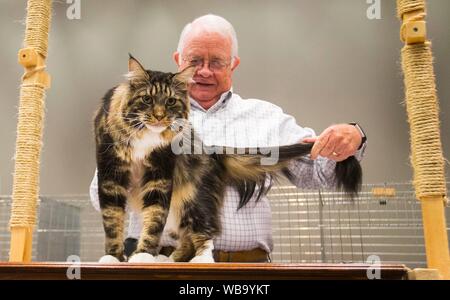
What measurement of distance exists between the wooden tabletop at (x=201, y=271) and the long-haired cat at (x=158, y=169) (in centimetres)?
21

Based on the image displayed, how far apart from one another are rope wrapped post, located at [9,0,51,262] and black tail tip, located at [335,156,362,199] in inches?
31.7

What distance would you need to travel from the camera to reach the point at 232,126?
1190 millimetres

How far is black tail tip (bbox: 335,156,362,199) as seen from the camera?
111 centimetres

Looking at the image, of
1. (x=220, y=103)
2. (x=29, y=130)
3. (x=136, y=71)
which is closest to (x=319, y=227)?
(x=220, y=103)

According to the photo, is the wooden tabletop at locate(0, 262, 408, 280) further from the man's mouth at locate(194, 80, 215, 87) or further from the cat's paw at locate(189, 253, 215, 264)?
the man's mouth at locate(194, 80, 215, 87)

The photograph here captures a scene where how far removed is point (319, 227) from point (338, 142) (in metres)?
0.32

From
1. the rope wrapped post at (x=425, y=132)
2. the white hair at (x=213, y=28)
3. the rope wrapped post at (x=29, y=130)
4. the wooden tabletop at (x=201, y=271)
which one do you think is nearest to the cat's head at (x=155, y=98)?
the white hair at (x=213, y=28)

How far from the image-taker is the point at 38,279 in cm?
79

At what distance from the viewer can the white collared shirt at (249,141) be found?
1.14 metres

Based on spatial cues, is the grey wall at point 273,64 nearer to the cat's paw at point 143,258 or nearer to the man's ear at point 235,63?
the man's ear at point 235,63
